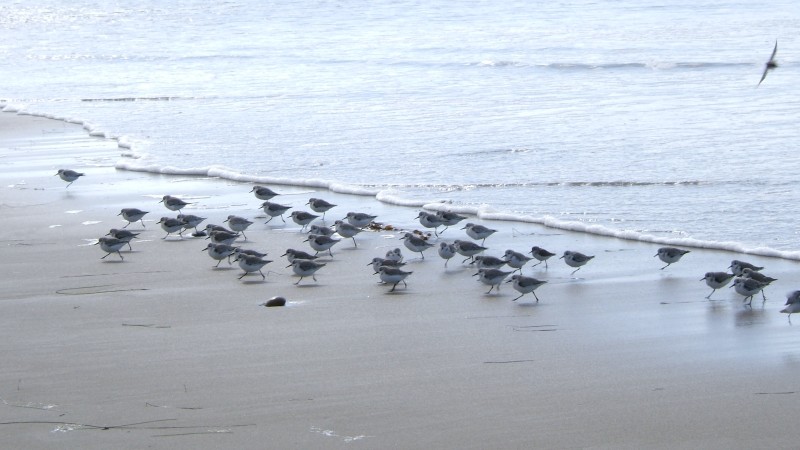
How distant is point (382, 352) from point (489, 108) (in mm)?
11813

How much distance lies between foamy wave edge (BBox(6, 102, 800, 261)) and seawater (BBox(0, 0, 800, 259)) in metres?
0.03

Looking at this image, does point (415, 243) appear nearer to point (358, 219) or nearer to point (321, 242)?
point (321, 242)

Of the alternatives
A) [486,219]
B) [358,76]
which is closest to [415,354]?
[486,219]

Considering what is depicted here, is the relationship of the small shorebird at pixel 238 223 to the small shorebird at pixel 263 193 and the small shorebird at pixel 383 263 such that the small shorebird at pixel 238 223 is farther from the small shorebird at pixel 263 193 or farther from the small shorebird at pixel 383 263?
the small shorebird at pixel 383 263

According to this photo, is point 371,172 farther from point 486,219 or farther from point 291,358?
point 291,358

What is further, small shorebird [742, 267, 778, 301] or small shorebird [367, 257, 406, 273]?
small shorebird [367, 257, 406, 273]

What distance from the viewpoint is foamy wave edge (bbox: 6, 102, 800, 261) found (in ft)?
30.9

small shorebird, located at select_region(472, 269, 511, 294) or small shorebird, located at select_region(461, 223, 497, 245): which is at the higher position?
small shorebird, located at select_region(472, 269, 511, 294)

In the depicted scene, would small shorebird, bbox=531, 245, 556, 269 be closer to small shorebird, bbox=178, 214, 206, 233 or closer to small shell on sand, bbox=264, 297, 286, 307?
small shell on sand, bbox=264, 297, 286, 307

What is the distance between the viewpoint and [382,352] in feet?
22.8

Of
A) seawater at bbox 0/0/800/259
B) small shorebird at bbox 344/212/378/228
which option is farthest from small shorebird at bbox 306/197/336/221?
seawater at bbox 0/0/800/259

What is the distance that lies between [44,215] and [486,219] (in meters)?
4.14

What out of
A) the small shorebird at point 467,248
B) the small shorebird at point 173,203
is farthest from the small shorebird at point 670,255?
the small shorebird at point 173,203

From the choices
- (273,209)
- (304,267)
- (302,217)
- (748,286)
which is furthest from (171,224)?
(748,286)
